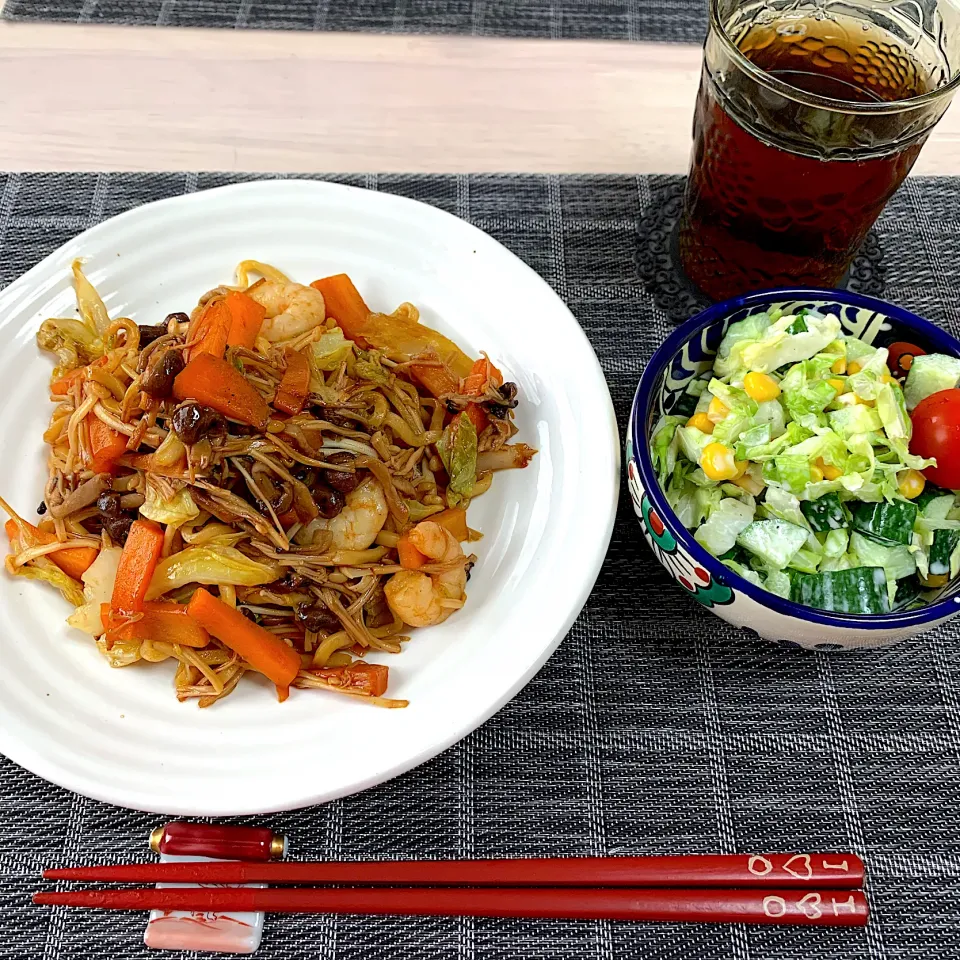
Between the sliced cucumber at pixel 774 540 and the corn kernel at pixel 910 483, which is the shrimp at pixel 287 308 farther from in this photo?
the corn kernel at pixel 910 483

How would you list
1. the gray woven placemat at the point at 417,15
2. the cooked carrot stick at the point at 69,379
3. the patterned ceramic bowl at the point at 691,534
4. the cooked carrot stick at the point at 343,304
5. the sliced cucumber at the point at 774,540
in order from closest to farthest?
the patterned ceramic bowl at the point at 691,534 → the sliced cucumber at the point at 774,540 → the cooked carrot stick at the point at 69,379 → the cooked carrot stick at the point at 343,304 → the gray woven placemat at the point at 417,15

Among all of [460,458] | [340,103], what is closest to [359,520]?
[460,458]

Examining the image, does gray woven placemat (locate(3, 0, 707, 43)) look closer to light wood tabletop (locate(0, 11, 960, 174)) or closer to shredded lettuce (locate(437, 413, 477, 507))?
light wood tabletop (locate(0, 11, 960, 174))

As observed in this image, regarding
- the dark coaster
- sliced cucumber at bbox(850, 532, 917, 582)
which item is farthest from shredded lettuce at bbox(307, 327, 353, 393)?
sliced cucumber at bbox(850, 532, 917, 582)

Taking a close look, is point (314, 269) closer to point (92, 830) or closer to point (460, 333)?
point (460, 333)

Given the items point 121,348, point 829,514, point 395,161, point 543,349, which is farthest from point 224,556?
point 395,161

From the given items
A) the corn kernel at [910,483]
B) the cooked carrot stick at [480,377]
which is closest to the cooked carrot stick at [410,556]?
the cooked carrot stick at [480,377]

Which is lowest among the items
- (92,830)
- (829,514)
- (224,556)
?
(92,830)
